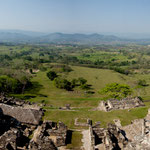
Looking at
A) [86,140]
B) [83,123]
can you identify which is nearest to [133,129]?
[86,140]

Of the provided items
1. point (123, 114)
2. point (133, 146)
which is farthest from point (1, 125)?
point (123, 114)

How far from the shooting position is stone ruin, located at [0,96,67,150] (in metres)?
17.6

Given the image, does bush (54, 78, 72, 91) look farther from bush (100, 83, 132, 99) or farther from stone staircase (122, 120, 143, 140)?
stone staircase (122, 120, 143, 140)

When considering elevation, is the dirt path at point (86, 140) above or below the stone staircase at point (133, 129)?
below

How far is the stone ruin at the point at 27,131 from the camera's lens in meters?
17.6

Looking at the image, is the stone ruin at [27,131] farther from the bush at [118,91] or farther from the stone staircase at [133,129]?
the bush at [118,91]

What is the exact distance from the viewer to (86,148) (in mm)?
20109

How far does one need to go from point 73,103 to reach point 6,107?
2335 centimetres

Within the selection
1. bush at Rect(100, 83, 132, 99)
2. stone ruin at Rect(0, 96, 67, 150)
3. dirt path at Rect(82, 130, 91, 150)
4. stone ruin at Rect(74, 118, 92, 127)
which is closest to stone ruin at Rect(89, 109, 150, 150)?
dirt path at Rect(82, 130, 91, 150)

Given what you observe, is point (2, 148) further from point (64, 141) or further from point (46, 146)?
point (64, 141)

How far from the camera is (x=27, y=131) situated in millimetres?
24203

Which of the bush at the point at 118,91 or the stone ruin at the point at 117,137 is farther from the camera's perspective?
the bush at the point at 118,91

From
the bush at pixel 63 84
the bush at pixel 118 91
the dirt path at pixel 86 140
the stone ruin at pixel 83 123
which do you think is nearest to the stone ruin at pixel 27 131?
the dirt path at pixel 86 140

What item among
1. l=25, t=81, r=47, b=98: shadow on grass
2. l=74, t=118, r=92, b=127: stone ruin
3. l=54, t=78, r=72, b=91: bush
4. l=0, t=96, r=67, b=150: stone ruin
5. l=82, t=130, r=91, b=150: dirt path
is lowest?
l=25, t=81, r=47, b=98: shadow on grass
